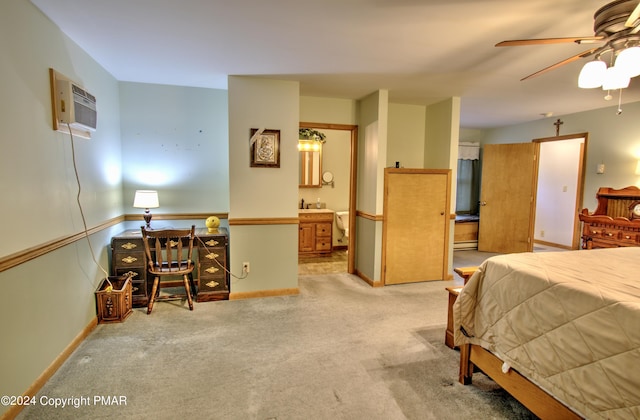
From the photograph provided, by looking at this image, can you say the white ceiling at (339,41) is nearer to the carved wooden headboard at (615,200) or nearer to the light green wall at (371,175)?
the light green wall at (371,175)

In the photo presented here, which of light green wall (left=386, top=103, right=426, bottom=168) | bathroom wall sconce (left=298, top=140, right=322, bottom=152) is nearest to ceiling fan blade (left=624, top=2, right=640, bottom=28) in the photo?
light green wall (left=386, top=103, right=426, bottom=168)

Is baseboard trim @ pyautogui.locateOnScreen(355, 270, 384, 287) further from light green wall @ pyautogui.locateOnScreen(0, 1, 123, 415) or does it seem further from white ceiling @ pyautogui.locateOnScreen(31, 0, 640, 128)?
light green wall @ pyautogui.locateOnScreen(0, 1, 123, 415)

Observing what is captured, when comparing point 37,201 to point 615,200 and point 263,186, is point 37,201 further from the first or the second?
point 615,200

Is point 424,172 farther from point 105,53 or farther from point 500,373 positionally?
point 105,53

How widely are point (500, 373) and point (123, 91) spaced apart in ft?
13.9

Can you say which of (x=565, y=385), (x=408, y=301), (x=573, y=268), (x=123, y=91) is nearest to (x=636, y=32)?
(x=573, y=268)

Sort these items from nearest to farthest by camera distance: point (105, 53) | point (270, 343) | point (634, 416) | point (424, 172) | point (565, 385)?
point (634, 416) < point (565, 385) < point (270, 343) < point (105, 53) < point (424, 172)

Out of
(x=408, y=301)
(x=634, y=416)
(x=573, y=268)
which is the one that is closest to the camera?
(x=634, y=416)

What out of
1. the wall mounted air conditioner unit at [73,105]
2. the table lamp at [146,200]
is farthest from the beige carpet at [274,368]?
the wall mounted air conditioner unit at [73,105]

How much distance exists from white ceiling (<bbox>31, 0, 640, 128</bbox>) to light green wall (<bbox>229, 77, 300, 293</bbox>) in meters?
0.25

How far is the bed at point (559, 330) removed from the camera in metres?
1.16

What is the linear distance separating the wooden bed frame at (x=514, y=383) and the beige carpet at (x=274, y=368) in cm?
16

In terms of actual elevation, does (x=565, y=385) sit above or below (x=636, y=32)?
below

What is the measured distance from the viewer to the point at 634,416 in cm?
109
